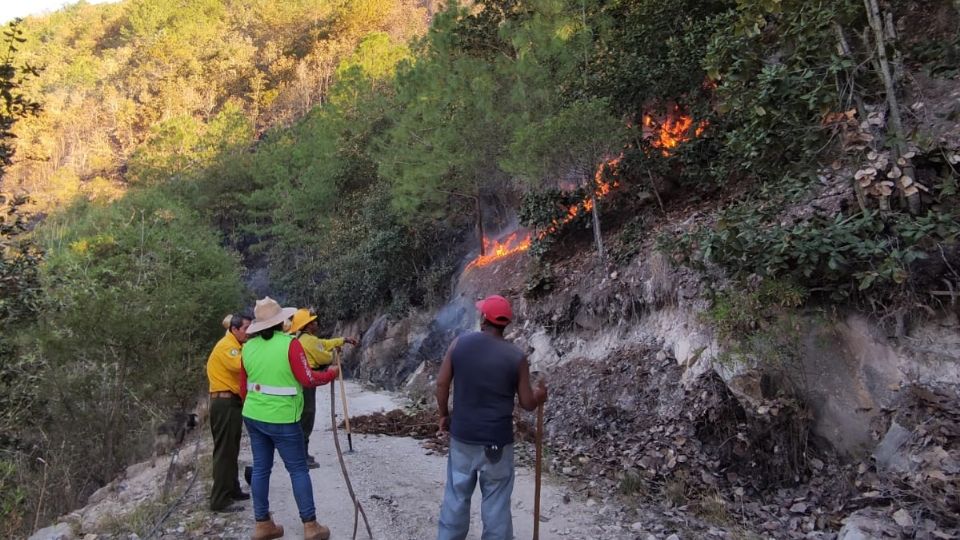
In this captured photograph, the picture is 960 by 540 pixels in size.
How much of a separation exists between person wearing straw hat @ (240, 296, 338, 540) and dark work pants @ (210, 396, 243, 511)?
1111 millimetres

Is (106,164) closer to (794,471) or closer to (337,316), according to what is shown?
(337,316)

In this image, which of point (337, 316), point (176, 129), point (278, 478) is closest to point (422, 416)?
point (278, 478)

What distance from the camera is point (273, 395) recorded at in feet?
14.6

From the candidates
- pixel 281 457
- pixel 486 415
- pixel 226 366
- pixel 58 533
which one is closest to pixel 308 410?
pixel 226 366

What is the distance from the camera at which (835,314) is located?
19.4 ft

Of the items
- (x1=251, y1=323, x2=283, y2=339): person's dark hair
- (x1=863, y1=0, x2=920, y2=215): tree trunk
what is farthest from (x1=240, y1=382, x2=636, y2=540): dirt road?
(x1=863, y1=0, x2=920, y2=215): tree trunk

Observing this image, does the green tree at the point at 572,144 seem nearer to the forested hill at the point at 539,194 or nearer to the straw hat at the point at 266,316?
the forested hill at the point at 539,194

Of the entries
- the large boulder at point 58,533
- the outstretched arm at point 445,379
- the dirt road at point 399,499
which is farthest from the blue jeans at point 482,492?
the large boulder at point 58,533

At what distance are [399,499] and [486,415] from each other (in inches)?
132

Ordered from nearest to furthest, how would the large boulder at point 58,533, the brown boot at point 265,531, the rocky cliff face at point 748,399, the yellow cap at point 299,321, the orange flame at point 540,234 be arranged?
the brown boot at point 265,531
the rocky cliff face at point 748,399
the large boulder at point 58,533
the yellow cap at point 299,321
the orange flame at point 540,234

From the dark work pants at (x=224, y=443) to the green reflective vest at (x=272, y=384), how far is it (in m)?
1.34

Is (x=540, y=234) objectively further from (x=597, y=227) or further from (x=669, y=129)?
(x=669, y=129)

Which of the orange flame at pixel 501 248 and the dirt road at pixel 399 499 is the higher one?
the orange flame at pixel 501 248

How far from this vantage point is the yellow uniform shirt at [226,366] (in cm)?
566
